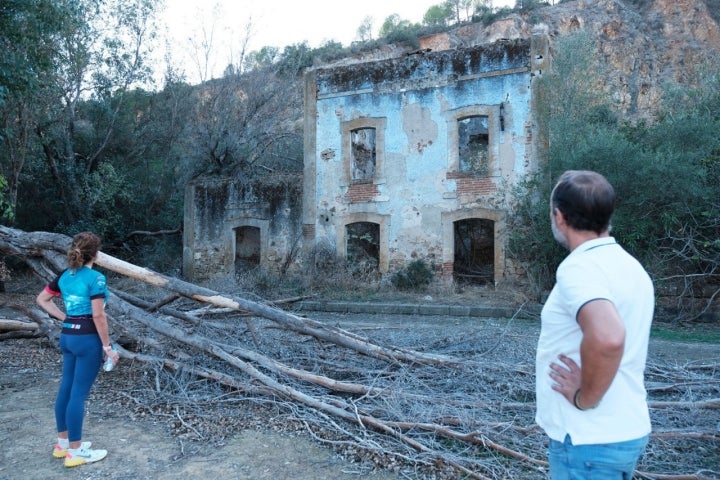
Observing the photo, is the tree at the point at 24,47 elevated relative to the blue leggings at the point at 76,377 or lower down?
elevated

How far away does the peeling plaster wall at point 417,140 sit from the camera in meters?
13.5

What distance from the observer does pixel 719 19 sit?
1407 inches

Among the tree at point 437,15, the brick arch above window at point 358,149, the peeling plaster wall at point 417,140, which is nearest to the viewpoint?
the peeling plaster wall at point 417,140

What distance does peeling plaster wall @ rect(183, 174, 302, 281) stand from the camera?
1591 centimetres

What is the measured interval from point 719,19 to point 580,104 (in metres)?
28.5

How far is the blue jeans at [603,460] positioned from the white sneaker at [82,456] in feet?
9.99

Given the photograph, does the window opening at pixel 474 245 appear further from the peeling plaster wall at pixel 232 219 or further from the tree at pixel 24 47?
the tree at pixel 24 47

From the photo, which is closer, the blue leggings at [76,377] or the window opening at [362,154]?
the blue leggings at [76,377]

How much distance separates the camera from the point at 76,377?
3475 mm

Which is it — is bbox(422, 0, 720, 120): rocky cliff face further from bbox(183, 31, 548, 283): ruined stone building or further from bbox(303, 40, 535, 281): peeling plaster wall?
bbox(303, 40, 535, 281): peeling plaster wall

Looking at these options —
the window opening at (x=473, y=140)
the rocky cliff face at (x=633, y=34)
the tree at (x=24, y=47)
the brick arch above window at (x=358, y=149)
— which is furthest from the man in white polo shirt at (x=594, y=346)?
the rocky cliff face at (x=633, y=34)

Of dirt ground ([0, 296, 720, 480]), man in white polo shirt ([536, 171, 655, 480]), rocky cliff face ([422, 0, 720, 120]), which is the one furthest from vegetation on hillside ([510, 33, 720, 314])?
rocky cliff face ([422, 0, 720, 120])

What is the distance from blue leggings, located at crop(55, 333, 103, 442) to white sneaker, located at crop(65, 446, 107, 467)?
0.08 meters

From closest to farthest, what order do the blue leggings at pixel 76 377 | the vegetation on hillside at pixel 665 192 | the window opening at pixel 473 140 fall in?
the blue leggings at pixel 76 377, the vegetation on hillside at pixel 665 192, the window opening at pixel 473 140
